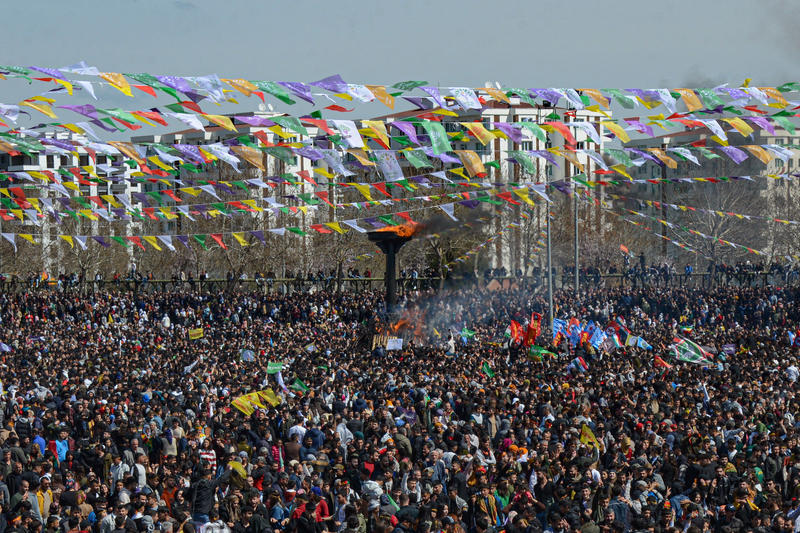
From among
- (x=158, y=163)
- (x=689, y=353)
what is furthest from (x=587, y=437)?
(x=689, y=353)

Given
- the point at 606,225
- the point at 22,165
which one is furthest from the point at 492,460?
the point at 22,165

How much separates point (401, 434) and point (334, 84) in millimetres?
4987

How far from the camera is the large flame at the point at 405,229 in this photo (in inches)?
1372

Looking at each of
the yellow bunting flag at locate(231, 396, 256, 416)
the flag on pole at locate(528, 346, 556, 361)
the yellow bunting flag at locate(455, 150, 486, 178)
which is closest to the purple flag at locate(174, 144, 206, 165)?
the yellow bunting flag at locate(455, 150, 486, 178)

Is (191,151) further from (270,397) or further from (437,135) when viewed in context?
(270,397)

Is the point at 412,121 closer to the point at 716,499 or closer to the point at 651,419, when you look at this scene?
the point at 651,419

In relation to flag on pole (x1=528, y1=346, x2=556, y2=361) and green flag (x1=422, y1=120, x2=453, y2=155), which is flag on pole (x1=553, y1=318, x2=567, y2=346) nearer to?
flag on pole (x1=528, y1=346, x2=556, y2=361)

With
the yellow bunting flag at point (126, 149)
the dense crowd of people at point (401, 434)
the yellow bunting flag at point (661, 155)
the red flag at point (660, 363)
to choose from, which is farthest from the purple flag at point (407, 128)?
the red flag at point (660, 363)

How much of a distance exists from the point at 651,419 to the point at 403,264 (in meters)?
48.0

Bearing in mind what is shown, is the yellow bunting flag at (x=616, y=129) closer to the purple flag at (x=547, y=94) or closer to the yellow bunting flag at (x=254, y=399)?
the purple flag at (x=547, y=94)

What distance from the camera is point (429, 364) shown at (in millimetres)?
24922

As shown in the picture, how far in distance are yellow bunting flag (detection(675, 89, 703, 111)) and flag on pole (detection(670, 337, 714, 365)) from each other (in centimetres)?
930

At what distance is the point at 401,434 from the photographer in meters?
15.8

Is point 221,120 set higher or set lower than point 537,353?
higher
